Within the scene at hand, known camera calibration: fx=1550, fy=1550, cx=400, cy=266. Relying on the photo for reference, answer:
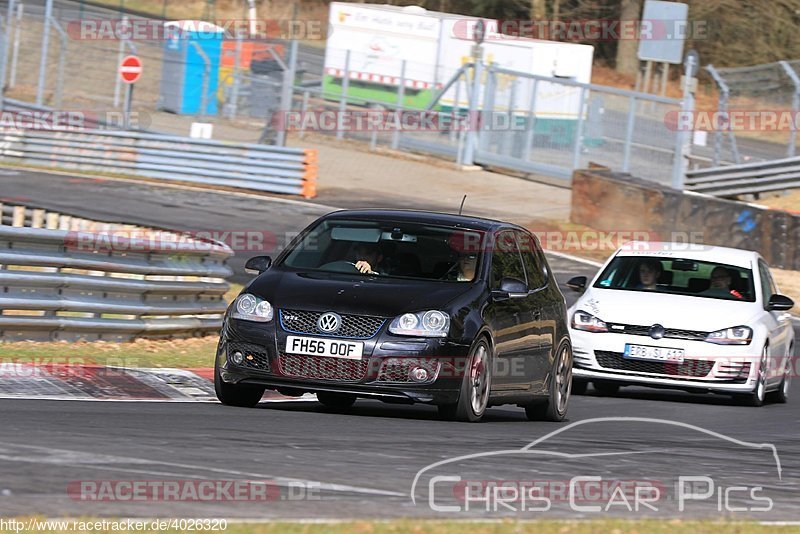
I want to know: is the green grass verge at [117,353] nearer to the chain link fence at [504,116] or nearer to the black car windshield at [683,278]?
the black car windshield at [683,278]

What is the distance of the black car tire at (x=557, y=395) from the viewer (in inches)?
458

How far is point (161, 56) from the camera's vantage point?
44781mm

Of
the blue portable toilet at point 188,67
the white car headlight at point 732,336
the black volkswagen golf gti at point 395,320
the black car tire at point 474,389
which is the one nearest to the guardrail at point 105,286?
the black volkswagen golf gti at point 395,320

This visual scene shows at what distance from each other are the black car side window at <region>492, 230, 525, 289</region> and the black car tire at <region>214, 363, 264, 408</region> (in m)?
1.81

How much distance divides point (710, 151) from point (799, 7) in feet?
71.5

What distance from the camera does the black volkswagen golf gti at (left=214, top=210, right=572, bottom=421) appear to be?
9.84m

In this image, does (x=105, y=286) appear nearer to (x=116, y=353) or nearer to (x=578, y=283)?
(x=116, y=353)

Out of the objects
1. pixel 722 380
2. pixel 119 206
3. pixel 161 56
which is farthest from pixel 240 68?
pixel 722 380

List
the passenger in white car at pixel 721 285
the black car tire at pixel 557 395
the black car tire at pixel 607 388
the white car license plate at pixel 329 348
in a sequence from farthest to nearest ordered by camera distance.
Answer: the black car tire at pixel 607 388
the passenger in white car at pixel 721 285
the black car tire at pixel 557 395
the white car license plate at pixel 329 348

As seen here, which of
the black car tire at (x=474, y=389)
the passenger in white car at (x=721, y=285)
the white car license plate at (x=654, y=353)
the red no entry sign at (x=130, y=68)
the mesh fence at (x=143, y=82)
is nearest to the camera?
the black car tire at (x=474, y=389)

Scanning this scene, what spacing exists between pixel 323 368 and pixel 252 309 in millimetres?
664

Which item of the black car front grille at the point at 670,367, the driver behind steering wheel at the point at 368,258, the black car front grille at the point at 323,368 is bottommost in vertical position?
the black car front grille at the point at 670,367

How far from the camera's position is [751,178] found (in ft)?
98.2

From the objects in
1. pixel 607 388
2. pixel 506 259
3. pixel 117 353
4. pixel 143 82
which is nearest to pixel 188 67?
pixel 143 82
